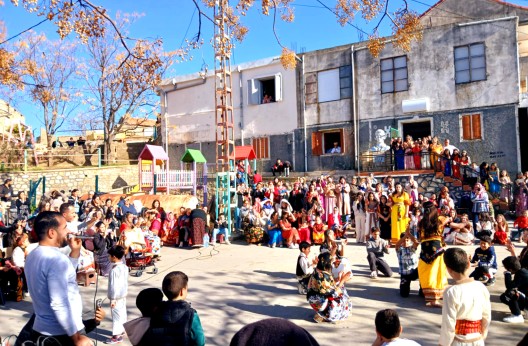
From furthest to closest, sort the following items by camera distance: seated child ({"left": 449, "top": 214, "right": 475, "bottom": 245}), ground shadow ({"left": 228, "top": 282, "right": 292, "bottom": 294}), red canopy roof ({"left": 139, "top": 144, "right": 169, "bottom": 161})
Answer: red canopy roof ({"left": 139, "top": 144, "right": 169, "bottom": 161}) → seated child ({"left": 449, "top": 214, "right": 475, "bottom": 245}) → ground shadow ({"left": 228, "top": 282, "right": 292, "bottom": 294})

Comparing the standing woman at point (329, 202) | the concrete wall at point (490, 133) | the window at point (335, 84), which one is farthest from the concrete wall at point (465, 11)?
the standing woman at point (329, 202)

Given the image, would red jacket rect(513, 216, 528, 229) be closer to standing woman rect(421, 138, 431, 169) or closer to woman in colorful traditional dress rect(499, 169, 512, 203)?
woman in colorful traditional dress rect(499, 169, 512, 203)

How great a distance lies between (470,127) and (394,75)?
4.15 metres

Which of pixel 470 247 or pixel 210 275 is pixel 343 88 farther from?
pixel 210 275

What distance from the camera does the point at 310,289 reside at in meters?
6.44

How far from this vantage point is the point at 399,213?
1171 centimetres

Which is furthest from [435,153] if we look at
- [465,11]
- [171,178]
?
[171,178]

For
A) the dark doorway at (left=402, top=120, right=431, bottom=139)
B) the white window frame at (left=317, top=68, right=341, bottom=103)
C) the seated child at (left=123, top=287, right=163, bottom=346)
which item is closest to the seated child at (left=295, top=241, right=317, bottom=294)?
the seated child at (left=123, top=287, right=163, bottom=346)

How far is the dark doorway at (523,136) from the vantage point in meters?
18.4

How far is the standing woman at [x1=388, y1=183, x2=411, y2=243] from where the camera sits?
11.7 metres

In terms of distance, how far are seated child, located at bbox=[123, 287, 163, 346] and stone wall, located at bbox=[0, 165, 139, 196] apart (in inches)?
810

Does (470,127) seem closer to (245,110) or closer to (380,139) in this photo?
(380,139)

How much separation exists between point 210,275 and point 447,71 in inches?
585

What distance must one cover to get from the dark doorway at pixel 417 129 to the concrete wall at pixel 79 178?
50.4 feet
